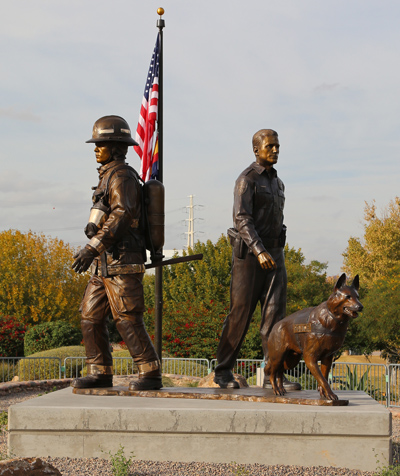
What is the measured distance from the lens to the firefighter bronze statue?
21.3 feet

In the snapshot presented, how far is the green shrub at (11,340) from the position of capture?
→ 22.2m

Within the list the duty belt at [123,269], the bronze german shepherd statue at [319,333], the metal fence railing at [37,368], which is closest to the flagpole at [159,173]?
the metal fence railing at [37,368]

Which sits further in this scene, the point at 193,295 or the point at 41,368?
the point at 193,295

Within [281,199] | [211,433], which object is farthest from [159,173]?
[211,433]

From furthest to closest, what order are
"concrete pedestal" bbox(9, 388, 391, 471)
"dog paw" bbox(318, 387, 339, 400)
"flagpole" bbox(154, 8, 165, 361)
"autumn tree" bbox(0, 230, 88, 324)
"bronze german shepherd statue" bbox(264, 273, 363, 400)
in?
"autumn tree" bbox(0, 230, 88, 324), "flagpole" bbox(154, 8, 165, 361), "dog paw" bbox(318, 387, 339, 400), "bronze german shepherd statue" bbox(264, 273, 363, 400), "concrete pedestal" bbox(9, 388, 391, 471)

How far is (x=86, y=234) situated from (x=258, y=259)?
1.66m

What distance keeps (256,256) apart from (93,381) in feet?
6.64

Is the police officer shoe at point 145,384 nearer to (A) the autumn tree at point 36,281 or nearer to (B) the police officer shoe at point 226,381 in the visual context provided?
(B) the police officer shoe at point 226,381

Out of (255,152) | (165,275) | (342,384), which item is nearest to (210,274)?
(165,275)

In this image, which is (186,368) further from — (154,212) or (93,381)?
(154,212)


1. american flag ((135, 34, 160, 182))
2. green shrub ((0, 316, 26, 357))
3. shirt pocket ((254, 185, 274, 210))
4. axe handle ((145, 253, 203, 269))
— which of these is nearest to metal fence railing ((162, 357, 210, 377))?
american flag ((135, 34, 160, 182))

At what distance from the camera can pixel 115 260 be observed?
21.6ft

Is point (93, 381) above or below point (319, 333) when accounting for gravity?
below

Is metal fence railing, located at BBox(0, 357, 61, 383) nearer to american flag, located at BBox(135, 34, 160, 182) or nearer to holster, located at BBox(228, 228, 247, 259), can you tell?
american flag, located at BBox(135, 34, 160, 182)
